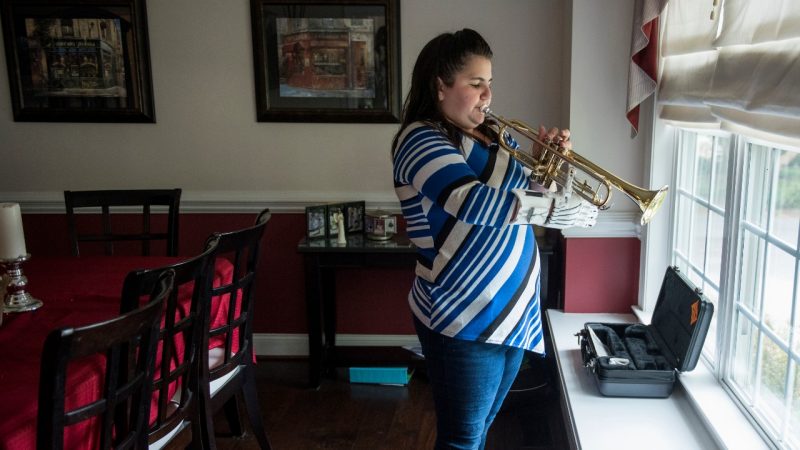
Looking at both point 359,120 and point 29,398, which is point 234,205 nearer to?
point 359,120

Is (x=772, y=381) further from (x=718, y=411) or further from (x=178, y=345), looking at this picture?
(x=178, y=345)

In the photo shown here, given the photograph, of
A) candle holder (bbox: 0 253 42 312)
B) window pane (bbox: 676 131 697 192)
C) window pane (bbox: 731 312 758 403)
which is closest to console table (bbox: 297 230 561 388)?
window pane (bbox: 676 131 697 192)

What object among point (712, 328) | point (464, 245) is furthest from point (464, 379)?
point (712, 328)

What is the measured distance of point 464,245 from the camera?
5.36 ft

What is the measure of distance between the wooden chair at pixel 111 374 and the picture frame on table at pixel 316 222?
1525 millimetres

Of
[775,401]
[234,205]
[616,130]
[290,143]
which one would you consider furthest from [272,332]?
[775,401]

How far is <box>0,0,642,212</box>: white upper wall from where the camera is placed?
319cm

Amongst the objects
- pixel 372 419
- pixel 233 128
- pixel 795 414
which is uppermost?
pixel 233 128

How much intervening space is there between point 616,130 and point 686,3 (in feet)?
2.30

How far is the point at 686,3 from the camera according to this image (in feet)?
6.68

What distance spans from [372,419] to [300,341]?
794mm

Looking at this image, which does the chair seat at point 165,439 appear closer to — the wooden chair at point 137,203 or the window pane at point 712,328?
the wooden chair at point 137,203

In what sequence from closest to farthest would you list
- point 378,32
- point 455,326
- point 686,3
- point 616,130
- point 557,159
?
point 455,326 → point 557,159 → point 686,3 → point 616,130 → point 378,32

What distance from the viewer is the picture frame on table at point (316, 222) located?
313 centimetres
